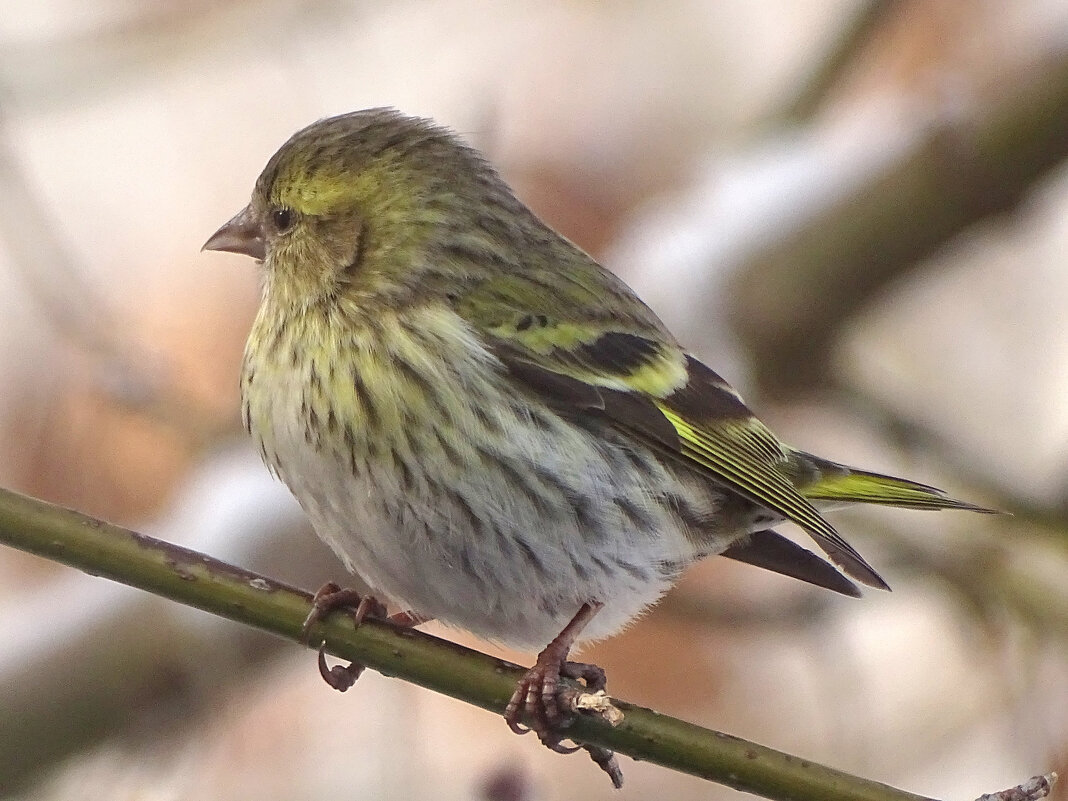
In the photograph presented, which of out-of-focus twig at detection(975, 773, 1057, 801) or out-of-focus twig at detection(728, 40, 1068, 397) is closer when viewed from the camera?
out-of-focus twig at detection(975, 773, 1057, 801)

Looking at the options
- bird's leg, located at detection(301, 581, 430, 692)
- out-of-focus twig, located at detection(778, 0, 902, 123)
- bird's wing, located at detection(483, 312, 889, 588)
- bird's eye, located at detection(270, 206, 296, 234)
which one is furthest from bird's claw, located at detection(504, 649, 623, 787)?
out-of-focus twig, located at detection(778, 0, 902, 123)

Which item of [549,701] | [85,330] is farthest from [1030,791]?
[85,330]

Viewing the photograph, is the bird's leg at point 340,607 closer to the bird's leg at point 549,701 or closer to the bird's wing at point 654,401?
the bird's leg at point 549,701

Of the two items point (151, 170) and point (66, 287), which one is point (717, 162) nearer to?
point (66, 287)

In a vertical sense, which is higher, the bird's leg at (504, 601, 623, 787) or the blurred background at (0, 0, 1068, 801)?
the blurred background at (0, 0, 1068, 801)

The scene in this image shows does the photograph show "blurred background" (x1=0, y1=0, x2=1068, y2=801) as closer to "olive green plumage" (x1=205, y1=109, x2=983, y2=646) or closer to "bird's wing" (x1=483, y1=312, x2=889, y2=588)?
"olive green plumage" (x1=205, y1=109, x2=983, y2=646)

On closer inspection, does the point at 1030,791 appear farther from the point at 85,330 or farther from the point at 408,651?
the point at 85,330

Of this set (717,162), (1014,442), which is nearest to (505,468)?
(717,162)
